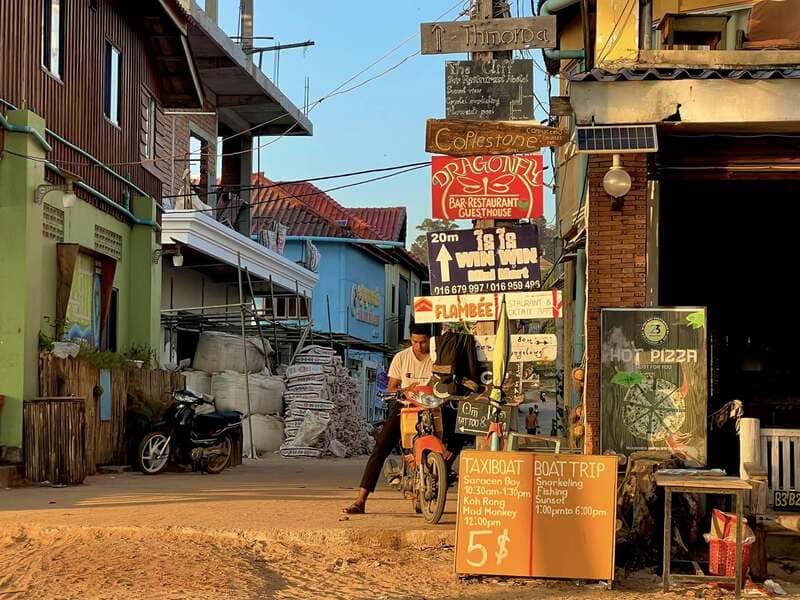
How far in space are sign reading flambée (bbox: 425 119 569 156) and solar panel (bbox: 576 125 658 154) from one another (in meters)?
0.40

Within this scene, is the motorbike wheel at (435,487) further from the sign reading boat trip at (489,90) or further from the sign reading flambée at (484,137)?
the sign reading boat trip at (489,90)

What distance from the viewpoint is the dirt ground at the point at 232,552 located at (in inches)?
322

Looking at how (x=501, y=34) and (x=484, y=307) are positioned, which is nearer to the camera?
(x=484, y=307)

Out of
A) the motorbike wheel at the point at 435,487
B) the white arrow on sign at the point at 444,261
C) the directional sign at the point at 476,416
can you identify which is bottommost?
the motorbike wheel at the point at 435,487

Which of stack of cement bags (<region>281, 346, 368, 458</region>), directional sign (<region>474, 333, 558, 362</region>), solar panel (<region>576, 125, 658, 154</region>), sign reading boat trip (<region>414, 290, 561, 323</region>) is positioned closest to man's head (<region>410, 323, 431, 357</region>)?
sign reading boat trip (<region>414, 290, 561, 323</region>)

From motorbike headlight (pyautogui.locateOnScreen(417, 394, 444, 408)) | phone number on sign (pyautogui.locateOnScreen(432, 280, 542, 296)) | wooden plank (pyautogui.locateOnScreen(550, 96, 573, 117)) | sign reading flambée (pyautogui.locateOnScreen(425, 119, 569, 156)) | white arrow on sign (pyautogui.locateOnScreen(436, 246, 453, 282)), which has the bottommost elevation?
motorbike headlight (pyautogui.locateOnScreen(417, 394, 444, 408))

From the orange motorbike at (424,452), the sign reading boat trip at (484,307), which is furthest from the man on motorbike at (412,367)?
the sign reading boat trip at (484,307)

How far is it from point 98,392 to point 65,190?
2.82 metres

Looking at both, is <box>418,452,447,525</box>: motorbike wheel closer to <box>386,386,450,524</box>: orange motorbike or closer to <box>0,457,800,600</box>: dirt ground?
<box>386,386,450,524</box>: orange motorbike

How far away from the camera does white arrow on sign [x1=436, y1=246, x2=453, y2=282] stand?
11570 mm

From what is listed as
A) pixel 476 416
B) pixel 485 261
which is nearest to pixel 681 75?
pixel 485 261

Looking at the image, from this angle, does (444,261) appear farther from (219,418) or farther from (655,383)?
(219,418)

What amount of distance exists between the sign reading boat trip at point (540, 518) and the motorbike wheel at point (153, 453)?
956cm

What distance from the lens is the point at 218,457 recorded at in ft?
59.4
